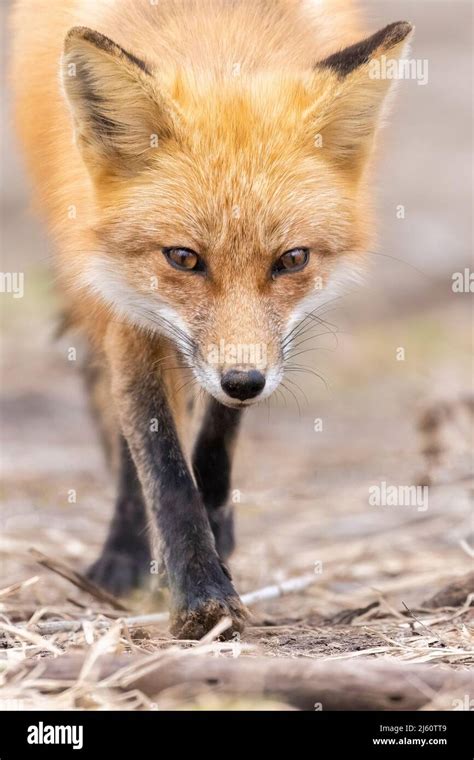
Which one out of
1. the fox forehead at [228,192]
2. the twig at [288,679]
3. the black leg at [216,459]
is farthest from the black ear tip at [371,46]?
the twig at [288,679]

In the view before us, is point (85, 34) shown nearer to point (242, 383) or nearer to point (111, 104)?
point (111, 104)

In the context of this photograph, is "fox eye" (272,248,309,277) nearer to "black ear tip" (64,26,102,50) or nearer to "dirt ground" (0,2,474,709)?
"dirt ground" (0,2,474,709)

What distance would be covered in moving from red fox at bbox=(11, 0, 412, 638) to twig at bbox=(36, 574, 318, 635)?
0.34 metres

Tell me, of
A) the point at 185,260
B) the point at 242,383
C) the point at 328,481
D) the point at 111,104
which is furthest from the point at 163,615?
the point at 328,481

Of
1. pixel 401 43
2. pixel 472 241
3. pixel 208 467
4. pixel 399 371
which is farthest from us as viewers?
pixel 472 241

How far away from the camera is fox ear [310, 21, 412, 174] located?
4477 mm

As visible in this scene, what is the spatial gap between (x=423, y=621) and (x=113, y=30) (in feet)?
10.4

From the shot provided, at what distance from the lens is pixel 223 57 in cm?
493

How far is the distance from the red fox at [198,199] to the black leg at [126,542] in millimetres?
1023

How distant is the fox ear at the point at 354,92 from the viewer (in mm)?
4477

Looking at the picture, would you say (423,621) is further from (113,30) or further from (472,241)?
(472,241)

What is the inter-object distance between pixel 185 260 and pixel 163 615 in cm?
172

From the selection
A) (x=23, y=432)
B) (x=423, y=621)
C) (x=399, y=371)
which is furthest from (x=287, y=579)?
(x=399, y=371)
